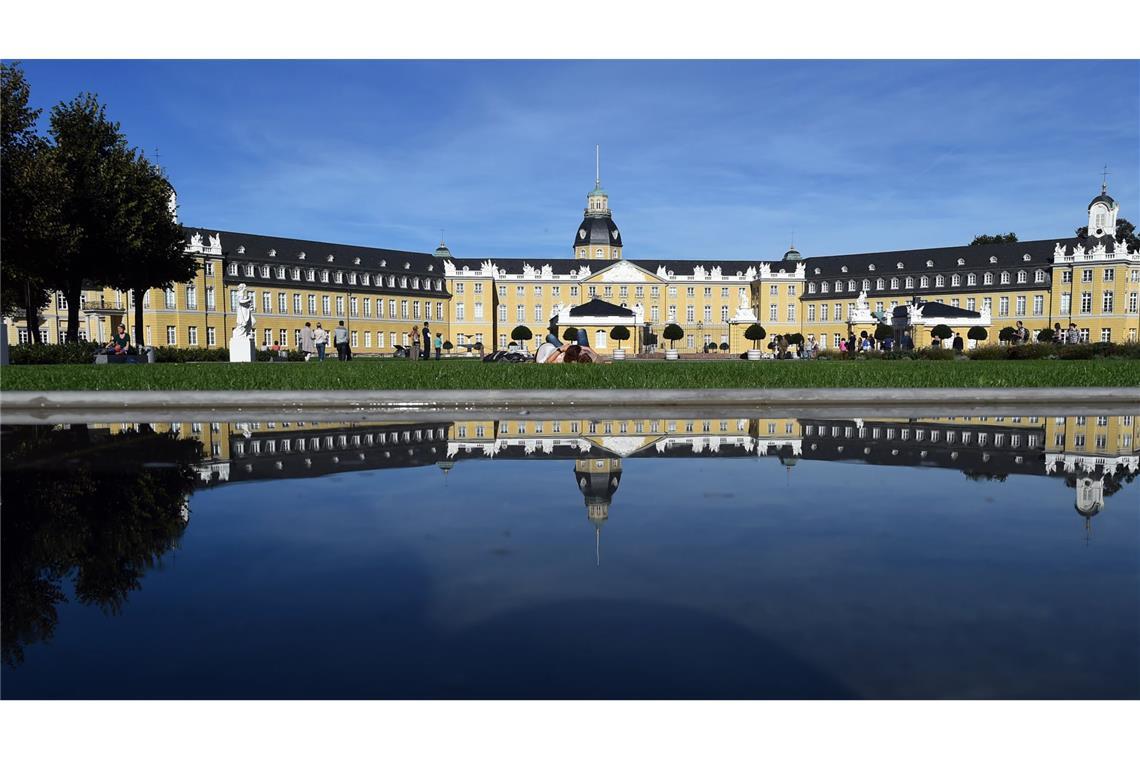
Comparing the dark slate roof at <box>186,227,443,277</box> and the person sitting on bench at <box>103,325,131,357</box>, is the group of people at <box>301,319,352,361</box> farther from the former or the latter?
the dark slate roof at <box>186,227,443,277</box>

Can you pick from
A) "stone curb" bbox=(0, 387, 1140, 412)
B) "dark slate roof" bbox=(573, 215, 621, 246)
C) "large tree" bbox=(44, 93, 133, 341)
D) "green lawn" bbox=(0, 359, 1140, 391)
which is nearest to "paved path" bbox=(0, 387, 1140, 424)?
"stone curb" bbox=(0, 387, 1140, 412)

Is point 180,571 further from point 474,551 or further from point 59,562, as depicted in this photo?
point 474,551

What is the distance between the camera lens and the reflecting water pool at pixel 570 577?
3268 mm

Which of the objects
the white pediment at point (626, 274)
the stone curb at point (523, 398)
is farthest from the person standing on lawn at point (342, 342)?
the white pediment at point (626, 274)

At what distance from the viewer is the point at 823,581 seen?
446 cm

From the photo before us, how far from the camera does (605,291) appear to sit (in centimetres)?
9275

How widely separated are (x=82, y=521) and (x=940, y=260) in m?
92.2

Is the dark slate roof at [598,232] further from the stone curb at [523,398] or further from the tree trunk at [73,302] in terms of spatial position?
the stone curb at [523,398]

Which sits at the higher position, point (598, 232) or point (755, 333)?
point (598, 232)

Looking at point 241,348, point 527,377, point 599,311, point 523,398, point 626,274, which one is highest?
point 626,274

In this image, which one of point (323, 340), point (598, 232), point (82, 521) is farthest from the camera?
point (598, 232)

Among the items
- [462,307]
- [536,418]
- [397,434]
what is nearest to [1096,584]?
[397,434]

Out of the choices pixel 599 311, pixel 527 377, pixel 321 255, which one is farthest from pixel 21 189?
pixel 321 255

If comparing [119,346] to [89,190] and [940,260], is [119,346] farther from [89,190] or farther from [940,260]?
[940,260]
